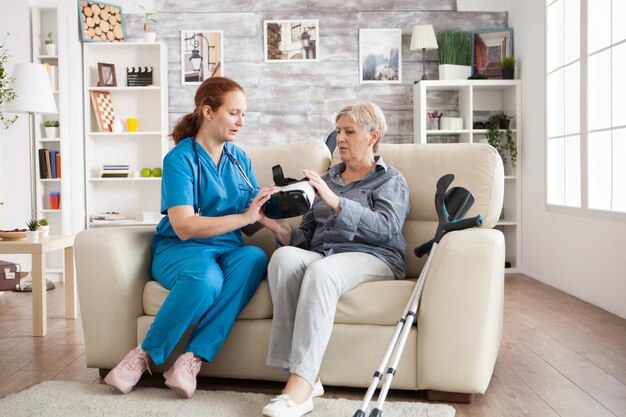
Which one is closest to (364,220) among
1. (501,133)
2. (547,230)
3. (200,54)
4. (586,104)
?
(586,104)

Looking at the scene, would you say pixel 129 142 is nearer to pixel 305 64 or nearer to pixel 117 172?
pixel 117 172

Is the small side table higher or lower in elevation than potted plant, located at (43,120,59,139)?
lower

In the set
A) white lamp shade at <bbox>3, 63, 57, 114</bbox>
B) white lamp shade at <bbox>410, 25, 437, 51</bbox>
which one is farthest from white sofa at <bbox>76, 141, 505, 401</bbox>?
white lamp shade at <bbox>410, 25, 437, 51</bbox>

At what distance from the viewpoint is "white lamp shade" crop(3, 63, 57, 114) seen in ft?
15.0

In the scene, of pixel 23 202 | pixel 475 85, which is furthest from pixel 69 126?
pixel 475 85

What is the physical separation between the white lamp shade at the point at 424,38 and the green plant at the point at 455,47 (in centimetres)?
17

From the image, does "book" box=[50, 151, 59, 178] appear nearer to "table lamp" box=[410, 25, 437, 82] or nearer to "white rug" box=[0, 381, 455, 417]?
"table lamp" box=[410, 25, 437, 82]

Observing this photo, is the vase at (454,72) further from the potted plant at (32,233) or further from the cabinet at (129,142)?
the potted plant at (32,233)

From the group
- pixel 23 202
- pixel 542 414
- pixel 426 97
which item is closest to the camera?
pixel 542 414

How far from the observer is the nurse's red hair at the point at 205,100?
102 inches

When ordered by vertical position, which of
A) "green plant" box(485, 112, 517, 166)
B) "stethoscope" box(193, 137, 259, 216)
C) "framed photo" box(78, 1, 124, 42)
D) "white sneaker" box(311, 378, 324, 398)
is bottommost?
"white sneaker" box(311, 378, 324, 398)

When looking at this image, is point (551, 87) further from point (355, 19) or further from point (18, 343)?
point (18, 343)

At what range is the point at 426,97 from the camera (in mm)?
5715

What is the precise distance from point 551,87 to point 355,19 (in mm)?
1779
